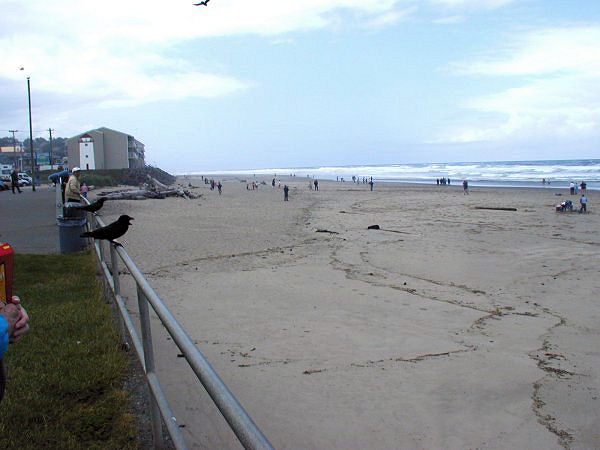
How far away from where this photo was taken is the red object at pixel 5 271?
180 centimetres

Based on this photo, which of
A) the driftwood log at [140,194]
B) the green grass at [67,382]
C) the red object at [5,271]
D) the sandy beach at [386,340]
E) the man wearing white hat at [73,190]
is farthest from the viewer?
the driftwood log at [140,194]

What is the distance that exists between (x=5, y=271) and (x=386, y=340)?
189 inches

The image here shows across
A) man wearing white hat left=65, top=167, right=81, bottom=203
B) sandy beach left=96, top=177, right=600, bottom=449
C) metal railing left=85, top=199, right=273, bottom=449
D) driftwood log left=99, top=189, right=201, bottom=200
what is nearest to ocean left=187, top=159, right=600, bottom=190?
driftwood log left=99, top=189, right=201, bottom=200

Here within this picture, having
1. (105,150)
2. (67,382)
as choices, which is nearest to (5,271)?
(67,382)

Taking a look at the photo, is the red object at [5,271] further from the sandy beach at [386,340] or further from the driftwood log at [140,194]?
the driftwood log at [140,194]

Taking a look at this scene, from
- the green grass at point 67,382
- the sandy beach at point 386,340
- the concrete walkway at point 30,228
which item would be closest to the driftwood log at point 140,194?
the concrete walkway at point 30,228

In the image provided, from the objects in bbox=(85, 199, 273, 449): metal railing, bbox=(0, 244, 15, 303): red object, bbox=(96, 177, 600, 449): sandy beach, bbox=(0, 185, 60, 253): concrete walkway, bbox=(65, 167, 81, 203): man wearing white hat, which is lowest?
bbox=(96, 177, 600, 449): sandy beach

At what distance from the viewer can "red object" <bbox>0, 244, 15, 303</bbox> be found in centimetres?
180

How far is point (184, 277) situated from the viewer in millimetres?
9320

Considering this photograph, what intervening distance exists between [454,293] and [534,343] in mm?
2629

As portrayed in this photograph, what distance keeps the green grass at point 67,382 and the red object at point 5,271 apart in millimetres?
1407

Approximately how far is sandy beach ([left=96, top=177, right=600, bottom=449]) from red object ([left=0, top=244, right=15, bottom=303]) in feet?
6.38

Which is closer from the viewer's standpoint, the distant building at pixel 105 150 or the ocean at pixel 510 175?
the ocean at pixel 510 175

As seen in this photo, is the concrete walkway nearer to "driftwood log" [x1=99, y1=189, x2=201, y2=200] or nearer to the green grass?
the green grass
